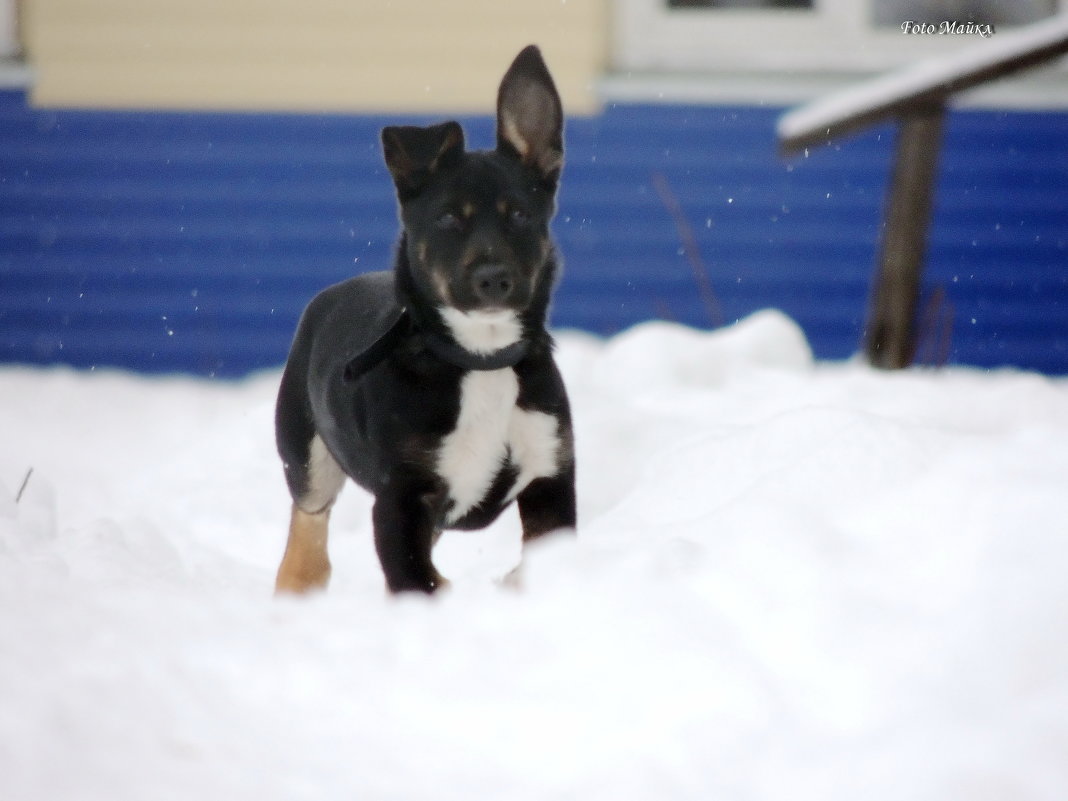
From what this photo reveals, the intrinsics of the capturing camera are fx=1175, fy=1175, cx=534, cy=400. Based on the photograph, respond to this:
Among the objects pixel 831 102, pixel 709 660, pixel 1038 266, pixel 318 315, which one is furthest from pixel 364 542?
pixel 1038 266

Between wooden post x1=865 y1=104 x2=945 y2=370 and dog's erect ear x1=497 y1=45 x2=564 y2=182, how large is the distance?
2.75m

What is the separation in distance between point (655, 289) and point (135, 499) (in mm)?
3558

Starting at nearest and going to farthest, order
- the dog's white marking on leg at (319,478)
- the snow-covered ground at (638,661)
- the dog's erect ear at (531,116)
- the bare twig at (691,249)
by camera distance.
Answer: the snow-covered ground at (638,661) → the dog's erect ear at (531,116) → the dog's white marking on leg at (319,478) → the bare twig at (691,249)

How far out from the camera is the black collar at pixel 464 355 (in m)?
2.76

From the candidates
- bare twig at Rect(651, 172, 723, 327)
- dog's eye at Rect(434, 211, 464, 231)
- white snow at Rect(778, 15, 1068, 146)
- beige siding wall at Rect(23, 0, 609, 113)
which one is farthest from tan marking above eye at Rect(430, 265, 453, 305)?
bare twig at Rect(651, 172, 723, 327)

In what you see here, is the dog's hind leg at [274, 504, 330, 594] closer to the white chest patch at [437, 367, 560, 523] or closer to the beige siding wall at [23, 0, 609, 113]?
the white chest patch at [437, 367, 560, 523]

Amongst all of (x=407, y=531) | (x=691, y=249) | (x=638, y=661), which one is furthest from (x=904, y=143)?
(x=638, y=661)

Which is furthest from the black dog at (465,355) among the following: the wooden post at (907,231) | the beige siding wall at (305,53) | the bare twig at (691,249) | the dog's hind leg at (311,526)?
the bare twig at (691,249)

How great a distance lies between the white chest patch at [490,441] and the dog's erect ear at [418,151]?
0.52m

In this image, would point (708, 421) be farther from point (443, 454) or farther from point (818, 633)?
point (818, 633)

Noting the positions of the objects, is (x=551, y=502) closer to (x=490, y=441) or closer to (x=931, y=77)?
(x=490, y=441)

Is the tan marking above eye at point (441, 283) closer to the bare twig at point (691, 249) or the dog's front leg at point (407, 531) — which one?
the dog's front leg at point (407, 531)

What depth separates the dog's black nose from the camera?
268cm

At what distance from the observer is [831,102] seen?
5.29 meters
